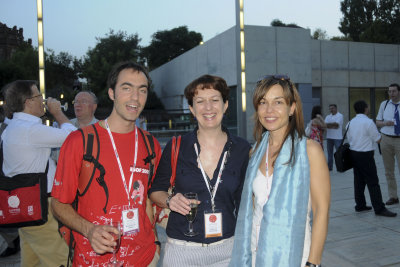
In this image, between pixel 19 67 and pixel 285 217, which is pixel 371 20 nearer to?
pixel 19 67

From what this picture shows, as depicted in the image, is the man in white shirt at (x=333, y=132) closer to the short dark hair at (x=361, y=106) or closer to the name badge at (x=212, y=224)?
the short dark hair at (x=361, y=106)

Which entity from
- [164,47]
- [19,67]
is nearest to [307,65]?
[19,67]

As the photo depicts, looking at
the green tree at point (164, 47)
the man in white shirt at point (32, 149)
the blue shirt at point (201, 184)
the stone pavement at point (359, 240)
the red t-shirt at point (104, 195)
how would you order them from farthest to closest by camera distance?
the green tree at point (164, 47) → the stone pavement at point (359, 240) → the man in white shirt at point (32, 149) → the blue shirt at point (201, 184) → the red t-shirt at point (104, 195)

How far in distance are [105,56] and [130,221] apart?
168 ft

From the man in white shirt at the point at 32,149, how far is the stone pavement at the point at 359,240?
139 centimetres

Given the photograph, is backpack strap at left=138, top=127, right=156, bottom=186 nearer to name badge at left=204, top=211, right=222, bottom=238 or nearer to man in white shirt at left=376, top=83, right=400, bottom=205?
name badge at left=204, top=211, right=222, bottom=238

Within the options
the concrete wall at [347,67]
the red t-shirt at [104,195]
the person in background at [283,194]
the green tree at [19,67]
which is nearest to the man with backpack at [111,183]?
the red t-shirt at [104,195]

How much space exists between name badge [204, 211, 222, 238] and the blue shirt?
53 mm

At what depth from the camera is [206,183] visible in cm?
241

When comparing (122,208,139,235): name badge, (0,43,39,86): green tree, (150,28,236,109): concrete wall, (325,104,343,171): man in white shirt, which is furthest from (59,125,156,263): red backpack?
(0,43,39,86): green tree

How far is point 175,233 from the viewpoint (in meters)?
2.41

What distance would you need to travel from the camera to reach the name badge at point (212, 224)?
2.29 m

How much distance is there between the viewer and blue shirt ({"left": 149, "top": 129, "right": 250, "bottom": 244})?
2.38 m

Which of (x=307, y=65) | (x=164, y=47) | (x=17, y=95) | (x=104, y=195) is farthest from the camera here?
(x=164, y=47)
